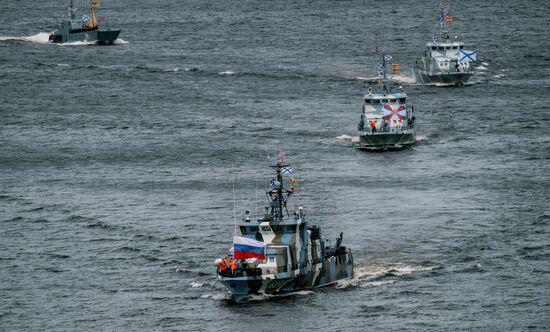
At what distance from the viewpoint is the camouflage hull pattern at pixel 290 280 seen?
104875mm

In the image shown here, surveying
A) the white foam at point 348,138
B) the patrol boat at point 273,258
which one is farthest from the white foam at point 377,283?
the white foam at point 348,138

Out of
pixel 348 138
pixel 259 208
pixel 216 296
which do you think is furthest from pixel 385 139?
pixel 216 296

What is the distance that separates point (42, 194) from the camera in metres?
152

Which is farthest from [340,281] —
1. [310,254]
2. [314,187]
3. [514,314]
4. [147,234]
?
[314,187]

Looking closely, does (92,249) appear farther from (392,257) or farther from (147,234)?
(392,257)

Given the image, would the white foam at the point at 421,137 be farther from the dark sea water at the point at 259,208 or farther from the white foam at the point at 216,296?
the white foam at the point at 216,296

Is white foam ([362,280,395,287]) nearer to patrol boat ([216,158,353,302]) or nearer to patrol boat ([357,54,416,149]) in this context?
patrol boat ([216,158,353,302])

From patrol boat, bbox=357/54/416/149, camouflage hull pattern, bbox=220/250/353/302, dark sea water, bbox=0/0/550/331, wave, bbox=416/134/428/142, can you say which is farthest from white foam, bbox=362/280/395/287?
wave, bbox=416/134/428/142

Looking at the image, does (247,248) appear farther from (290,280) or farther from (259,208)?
(259,208)

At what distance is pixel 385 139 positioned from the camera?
174625mm

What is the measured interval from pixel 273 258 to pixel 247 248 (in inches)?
91.8

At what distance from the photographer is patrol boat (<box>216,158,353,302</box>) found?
105 meters

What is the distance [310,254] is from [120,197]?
46051 millimetres

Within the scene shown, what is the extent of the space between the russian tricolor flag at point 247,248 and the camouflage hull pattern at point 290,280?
5.89 ft
